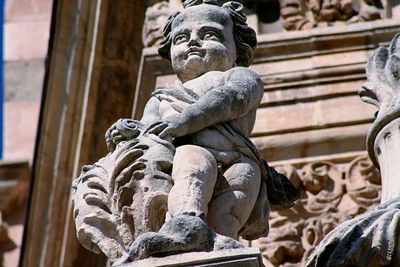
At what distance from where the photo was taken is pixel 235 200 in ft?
30.7

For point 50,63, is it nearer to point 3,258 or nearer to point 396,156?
point 3,258

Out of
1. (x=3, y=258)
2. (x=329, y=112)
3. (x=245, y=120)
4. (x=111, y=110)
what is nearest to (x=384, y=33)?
(x=329, y=112)

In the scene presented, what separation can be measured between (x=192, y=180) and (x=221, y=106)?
411 mm

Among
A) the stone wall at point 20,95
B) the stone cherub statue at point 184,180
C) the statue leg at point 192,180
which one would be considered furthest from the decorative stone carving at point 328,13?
the stone wall at point 20,95

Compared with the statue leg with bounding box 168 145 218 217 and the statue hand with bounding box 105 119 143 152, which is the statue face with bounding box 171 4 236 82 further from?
the statue leg with bounding box 168 145 218 217

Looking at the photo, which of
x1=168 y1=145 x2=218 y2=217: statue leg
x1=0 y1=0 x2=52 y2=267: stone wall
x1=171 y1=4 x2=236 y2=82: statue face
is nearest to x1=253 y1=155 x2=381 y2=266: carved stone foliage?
x1=171 y1=4 x2=236 y2=82: statue face

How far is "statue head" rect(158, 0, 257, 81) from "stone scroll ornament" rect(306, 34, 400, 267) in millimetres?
557

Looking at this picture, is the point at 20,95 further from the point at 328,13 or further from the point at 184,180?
the point at 184,180

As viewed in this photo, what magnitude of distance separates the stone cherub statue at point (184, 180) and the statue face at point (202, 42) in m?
0.04

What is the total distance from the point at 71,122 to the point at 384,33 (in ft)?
13.6

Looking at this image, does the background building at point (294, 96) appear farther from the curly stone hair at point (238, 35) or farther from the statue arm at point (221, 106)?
the statue arm at point (221, 106)

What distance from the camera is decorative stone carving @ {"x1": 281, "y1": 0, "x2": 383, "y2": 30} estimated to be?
15.0 meters

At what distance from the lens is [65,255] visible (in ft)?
57.1

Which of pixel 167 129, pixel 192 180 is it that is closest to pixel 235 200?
pixel 192 180
